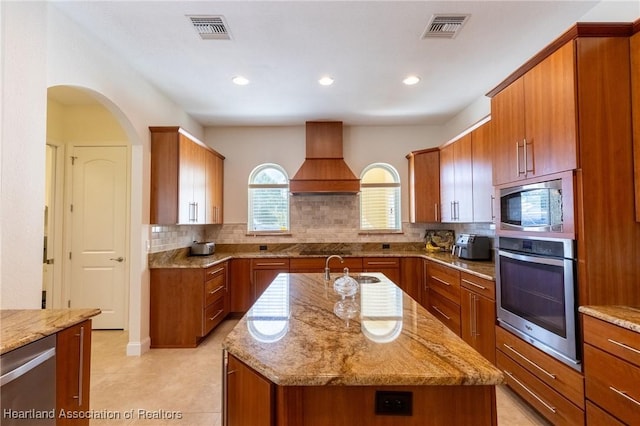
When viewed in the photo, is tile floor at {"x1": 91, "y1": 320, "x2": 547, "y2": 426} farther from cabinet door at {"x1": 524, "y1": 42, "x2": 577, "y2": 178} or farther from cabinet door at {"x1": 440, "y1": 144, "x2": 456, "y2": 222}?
cabinet door at {"x1": 440, "y1": 144, "x2": 456, "y2": 222}

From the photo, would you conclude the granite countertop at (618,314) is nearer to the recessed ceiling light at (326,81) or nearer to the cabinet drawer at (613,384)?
the cabinet drawer at (613,384)

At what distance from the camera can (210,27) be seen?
8.00ft

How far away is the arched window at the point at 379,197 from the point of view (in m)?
4.97

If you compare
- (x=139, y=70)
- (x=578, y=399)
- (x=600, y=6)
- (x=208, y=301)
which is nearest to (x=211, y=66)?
(x=139, y=70)

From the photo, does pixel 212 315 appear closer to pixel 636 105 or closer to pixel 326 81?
pixel 326 81

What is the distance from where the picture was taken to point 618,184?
1739 millimetres

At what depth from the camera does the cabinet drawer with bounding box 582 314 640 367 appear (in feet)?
4.70

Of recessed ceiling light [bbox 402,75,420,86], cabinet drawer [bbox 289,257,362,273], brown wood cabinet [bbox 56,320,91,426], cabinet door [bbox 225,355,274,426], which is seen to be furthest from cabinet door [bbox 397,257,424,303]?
brown wood cabinet [bbox 56,320,91,426]

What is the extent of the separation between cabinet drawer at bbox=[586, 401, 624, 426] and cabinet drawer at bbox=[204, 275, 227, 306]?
129 inches

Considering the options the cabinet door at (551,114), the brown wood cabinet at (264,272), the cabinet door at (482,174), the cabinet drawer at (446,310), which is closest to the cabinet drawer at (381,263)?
the cabinet drawer at (446,310)

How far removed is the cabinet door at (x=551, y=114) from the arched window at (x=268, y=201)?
3469 mm

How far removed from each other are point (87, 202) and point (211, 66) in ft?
8.28

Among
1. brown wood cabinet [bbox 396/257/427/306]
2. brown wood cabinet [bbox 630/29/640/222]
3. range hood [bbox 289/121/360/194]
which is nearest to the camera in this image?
brown wood cabinet [bbox 630/29/640/222]

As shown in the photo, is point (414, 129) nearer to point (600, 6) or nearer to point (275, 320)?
point (600, 6)
